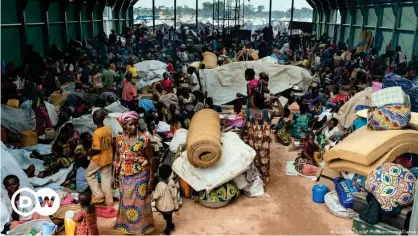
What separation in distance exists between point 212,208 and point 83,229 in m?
1.80

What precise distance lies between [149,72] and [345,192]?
913 cm

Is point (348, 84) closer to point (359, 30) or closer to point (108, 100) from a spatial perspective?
point (108, 100)

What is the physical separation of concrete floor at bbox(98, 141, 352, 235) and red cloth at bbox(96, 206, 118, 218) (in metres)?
0.08

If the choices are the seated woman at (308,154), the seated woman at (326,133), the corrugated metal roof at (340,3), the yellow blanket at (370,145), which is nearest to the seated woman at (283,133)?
the seated woman at (326,133)

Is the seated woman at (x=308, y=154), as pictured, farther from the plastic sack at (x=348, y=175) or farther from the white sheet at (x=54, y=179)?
the white sheet at (x=54, y=179)

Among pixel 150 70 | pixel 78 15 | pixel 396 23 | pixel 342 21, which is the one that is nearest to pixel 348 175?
pixel 150 70

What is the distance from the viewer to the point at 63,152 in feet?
20.1

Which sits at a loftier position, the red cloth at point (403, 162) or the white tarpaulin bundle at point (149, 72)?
the white tarpaulin bundle at point (149, 72)

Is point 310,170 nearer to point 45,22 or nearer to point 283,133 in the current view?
point 283,133

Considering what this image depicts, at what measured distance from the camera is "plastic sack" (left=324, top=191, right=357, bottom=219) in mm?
4887

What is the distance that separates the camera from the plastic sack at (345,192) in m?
4.89

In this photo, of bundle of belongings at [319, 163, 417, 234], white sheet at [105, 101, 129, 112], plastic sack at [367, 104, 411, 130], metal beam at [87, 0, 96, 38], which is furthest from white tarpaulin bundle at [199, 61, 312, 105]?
metal beam at [87, 0, 96, 38]

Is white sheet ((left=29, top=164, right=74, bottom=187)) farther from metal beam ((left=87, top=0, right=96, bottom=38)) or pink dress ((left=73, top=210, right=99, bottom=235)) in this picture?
metal beam ((left=87, top=0, right=96, bottom=38))

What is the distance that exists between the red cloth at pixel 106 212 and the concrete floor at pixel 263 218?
0.25 ft
